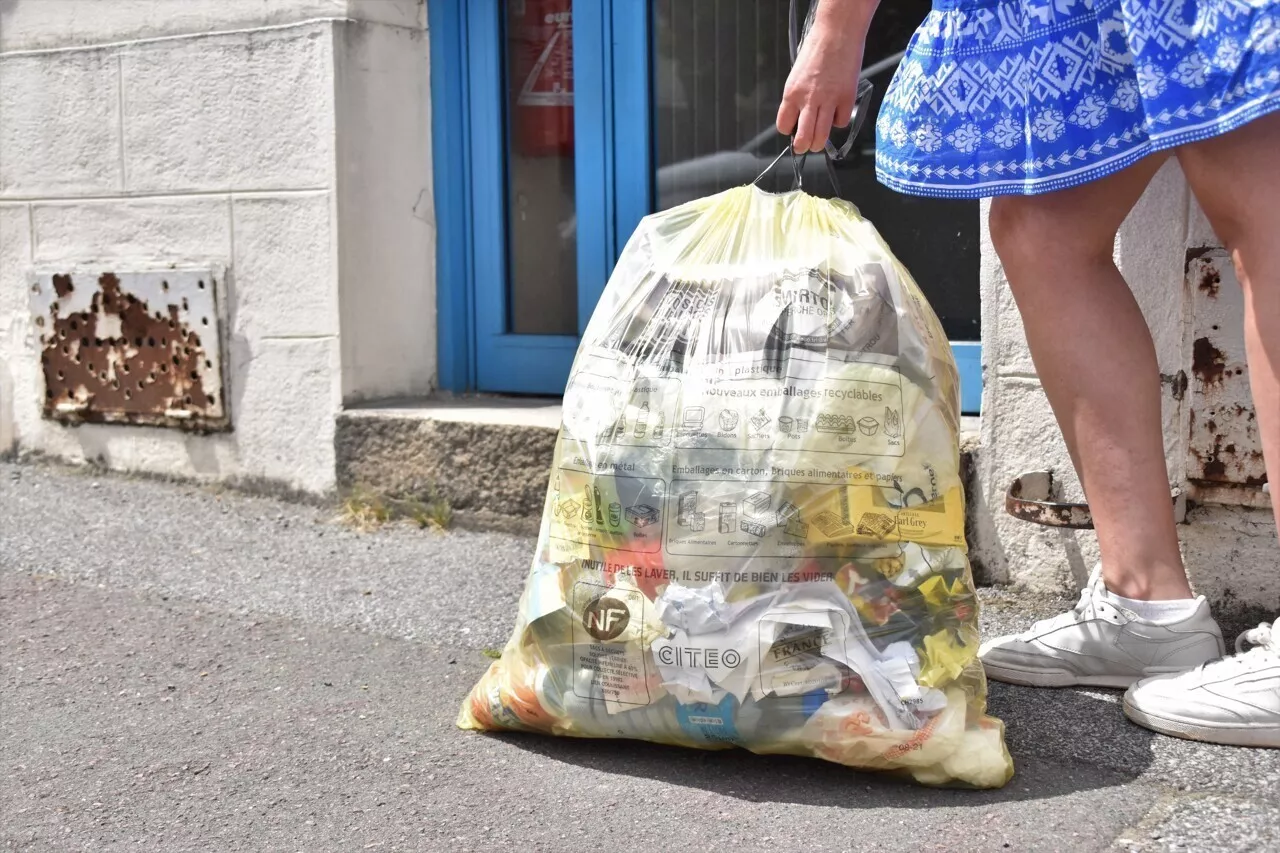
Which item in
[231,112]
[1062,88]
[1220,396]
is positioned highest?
[231,112]

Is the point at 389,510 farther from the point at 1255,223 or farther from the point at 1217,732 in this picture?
the point at 1255,223

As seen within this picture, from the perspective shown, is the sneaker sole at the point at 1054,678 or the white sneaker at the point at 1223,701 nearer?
the white sneaker at the point at 1223,701

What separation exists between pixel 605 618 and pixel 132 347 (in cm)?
227

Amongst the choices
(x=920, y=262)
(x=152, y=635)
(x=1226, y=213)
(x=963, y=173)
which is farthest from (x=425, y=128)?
(x=1226, y=213)

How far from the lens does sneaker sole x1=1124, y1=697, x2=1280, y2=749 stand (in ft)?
5.76

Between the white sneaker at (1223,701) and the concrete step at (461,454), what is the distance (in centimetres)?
144

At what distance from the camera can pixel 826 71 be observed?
1827mm

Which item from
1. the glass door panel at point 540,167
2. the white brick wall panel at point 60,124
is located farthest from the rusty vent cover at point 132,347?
the glass door panel at point 540,167

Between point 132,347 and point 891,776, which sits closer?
point 891,776

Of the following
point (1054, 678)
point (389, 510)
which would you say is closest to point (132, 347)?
point (389, 510)

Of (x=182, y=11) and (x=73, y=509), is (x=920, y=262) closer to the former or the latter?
(x=182, y=11)

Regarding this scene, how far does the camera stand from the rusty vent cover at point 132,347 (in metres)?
3.42

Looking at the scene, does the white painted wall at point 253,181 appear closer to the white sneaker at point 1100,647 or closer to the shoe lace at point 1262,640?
the white sneaker at point 1100,647

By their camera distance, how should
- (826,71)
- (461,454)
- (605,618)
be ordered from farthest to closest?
(461,454), (826,71), (605,618)
